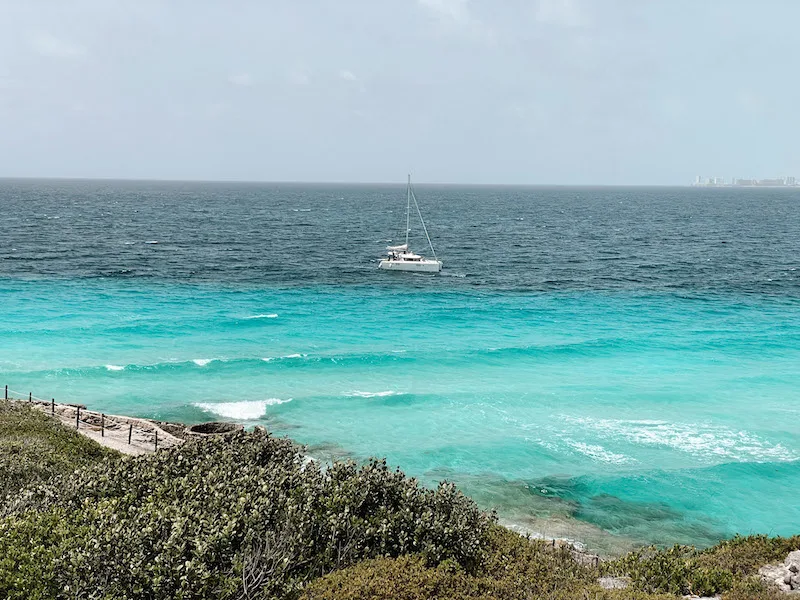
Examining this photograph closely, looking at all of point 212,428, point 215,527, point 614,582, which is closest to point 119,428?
point 212,428

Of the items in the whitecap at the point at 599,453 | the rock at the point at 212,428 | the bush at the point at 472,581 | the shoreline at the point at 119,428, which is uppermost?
the bush at the point at 472,581

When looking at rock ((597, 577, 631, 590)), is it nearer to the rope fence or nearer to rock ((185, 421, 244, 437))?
rock ((185, 421, 244, 437))

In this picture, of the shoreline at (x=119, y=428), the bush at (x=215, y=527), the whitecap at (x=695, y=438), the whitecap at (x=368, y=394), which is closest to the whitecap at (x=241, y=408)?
the shoreline at (x=119, y=428)

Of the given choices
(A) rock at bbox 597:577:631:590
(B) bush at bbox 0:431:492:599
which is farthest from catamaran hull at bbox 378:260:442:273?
(A) rock at bbox 597:577:631:590

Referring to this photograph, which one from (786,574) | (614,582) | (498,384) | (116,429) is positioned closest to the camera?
(786,574)

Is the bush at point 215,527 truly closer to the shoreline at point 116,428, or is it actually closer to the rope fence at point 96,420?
the shoreline at point 116,428

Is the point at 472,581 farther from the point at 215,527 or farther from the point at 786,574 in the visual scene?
the point at 786,574
